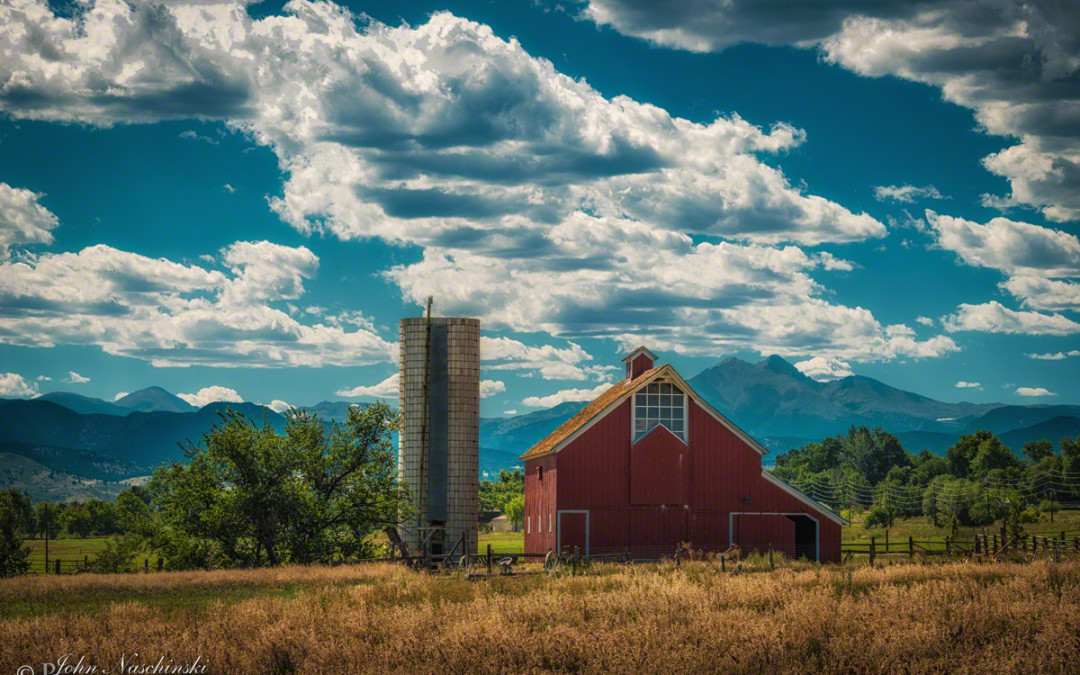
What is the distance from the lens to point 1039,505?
4323 inches

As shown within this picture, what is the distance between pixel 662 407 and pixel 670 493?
3540 mm

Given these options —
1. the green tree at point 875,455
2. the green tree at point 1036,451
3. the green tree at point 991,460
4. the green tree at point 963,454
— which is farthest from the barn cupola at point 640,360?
the green tree at point 1036,451

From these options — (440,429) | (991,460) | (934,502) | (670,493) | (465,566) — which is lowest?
(934,502)

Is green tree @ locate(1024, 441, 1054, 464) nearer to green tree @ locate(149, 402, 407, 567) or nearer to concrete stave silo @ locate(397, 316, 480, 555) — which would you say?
concrete stave silo @ locate(397, 316, 480, 555)

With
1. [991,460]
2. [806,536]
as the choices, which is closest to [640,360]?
[806,536]

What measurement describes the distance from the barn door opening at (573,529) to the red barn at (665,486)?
0.13 ft

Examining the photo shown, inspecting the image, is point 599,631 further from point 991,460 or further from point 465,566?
point 991,460

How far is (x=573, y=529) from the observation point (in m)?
40.1

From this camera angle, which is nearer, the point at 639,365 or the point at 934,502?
the point at 639,365

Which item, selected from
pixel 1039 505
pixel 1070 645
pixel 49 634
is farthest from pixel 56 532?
pixel 1070 645

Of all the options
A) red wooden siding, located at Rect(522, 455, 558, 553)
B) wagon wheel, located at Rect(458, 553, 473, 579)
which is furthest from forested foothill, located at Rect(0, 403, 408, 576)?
wagon wheel, located at Rect(458, 553, 473, 579)

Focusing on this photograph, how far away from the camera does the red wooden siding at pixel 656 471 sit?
133ft

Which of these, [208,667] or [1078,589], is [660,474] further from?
[208,667]

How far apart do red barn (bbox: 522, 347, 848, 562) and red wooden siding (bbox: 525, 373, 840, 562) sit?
0.04 metres
